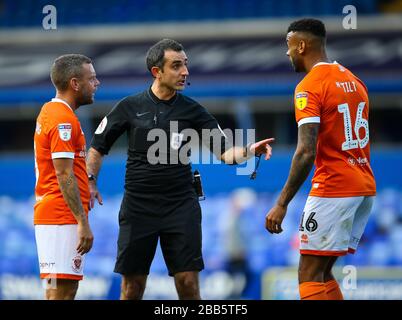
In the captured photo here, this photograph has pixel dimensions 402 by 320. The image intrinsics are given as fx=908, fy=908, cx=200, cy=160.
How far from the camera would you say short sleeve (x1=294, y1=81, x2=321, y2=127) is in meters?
7.04

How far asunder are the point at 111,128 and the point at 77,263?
4.31ft

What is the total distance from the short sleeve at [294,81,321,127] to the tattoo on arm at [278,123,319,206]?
55 mm

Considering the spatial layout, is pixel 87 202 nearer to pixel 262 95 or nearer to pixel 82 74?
pixel 82 74

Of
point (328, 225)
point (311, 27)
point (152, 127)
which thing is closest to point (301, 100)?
point (311, 27)

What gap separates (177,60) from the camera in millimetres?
7844

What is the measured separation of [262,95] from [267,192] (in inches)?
85.8

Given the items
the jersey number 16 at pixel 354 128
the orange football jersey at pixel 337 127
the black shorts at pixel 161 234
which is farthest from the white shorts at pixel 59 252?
the jersey number 16 at pixel 354 128

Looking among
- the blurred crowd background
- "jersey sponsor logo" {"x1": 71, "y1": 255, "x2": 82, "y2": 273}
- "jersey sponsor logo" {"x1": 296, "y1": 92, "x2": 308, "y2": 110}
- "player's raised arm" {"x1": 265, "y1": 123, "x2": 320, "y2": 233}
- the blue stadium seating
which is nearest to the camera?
"player's raised arm" {"x1": 265, "y1": 123, "x2": 320, "y2": 233}

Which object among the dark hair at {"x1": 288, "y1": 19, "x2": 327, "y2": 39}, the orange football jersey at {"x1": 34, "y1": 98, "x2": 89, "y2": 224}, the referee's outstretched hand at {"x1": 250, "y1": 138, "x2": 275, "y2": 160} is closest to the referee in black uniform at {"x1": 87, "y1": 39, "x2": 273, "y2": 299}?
the referee's outstretched hand at {"x1": 250, "y1": 138, "x2": 275, "y2": 160}

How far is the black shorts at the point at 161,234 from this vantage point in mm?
7691

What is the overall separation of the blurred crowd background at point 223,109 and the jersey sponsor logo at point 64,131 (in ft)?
25.8

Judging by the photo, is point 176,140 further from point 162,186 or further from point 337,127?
point 337,127

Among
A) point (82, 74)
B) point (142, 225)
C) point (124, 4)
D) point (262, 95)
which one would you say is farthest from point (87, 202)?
point (124, 4)

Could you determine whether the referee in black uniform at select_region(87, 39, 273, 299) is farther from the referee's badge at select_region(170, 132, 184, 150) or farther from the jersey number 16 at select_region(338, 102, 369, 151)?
the jersey number 16 at select_region(338, 102, 369, 151)
